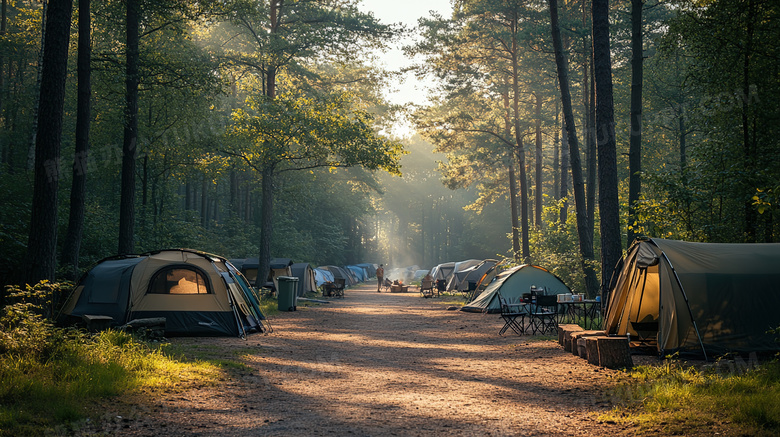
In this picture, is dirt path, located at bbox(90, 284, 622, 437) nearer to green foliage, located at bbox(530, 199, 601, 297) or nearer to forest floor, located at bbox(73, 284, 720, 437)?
forest floor, located at bbox(73, 284, 720, 437)

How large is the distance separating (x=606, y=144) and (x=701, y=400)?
8373mm

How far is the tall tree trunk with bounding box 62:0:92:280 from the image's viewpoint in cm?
1291

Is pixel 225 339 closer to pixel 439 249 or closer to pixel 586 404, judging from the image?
pixel 586 404

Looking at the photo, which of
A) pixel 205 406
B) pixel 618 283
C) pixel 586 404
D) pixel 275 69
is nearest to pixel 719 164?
pixel 618 283

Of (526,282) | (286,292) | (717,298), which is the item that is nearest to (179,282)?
(286,292)

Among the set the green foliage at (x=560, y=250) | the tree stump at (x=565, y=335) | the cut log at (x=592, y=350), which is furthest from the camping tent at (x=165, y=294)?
the green foliage at (x=560, y=250)

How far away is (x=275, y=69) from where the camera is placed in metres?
25.0

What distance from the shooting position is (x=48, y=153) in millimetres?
9391

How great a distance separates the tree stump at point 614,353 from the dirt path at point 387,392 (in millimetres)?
263

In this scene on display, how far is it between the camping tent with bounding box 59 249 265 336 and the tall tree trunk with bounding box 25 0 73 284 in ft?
9.35

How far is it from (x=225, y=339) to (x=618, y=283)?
809 centimetres

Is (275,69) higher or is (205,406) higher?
(275,69)

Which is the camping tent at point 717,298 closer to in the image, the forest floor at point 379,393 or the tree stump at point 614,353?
the tree stump at point 614,353

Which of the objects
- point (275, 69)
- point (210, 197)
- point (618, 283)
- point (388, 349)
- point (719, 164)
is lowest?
point (388, 349)
